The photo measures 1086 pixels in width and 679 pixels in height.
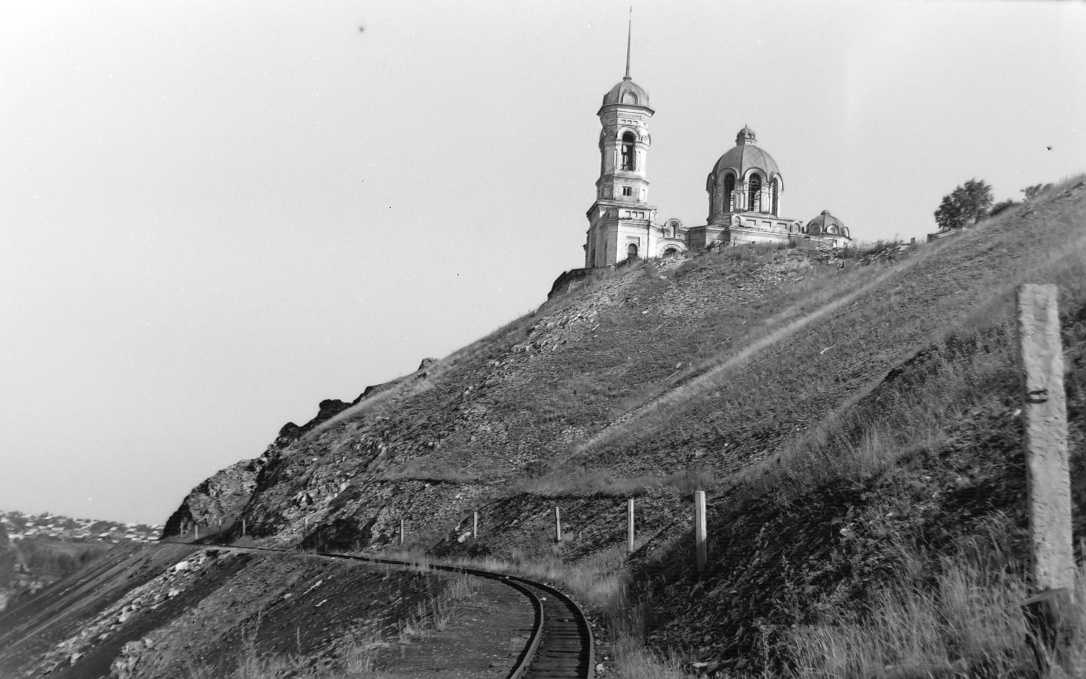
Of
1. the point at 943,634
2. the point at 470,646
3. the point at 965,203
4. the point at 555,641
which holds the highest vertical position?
the point at 965,203

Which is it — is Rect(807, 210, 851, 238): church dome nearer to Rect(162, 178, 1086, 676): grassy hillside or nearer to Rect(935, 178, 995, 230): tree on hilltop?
Rect(935, 178, 995, 230): tree on hilltop

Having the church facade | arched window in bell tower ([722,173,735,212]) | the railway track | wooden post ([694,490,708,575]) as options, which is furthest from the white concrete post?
arched window in bell tower ([722,173,735,212])

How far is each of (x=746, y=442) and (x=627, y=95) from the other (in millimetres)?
70543

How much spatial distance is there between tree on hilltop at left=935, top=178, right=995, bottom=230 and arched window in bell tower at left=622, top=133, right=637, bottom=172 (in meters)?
30.1

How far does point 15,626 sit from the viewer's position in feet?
232

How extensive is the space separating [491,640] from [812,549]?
701 cm

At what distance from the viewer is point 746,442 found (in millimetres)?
28719

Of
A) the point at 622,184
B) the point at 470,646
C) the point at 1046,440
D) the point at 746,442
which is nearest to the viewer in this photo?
the point at 1046,440

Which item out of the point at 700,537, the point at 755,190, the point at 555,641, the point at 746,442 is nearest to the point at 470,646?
the point at 555,641

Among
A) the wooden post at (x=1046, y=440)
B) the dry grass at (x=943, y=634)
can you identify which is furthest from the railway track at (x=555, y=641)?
the wooden post at (x=1046, y=440)

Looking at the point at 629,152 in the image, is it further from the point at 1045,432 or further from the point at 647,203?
the point at 1045,432

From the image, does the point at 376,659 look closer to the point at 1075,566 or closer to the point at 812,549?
the point at 812,549

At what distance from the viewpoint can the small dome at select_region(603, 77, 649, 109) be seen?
92625mm

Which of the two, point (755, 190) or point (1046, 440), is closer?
point (1046, 440)
